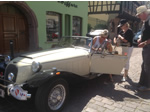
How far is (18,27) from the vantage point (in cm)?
777

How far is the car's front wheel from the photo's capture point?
8.02ft

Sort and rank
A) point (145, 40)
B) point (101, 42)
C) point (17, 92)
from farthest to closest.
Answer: point (101, 42), point (145, 40), point (17, 92)

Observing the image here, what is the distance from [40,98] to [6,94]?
25.6 inches

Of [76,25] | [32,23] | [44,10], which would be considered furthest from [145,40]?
[76,25]

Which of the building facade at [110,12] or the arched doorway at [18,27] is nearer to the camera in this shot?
the arched doorway at [18,27]

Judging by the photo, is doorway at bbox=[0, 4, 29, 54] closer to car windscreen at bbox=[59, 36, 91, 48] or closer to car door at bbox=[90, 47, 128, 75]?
car windscreen at bbox=[59, 36, 91, 48]

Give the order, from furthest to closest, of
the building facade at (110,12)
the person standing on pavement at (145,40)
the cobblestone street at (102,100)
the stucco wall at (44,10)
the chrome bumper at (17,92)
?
the building facade at (110,12) → the stucco wall at (44,10) → the person standing on pavement at (145,40) → the cobblestone street at (102,100) → the chrome bumper at (17,92)

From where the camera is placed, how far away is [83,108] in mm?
2967

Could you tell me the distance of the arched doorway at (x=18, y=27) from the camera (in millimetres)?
7094

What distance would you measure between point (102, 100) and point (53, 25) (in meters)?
7.45

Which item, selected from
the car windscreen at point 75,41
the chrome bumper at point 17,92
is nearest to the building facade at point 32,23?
the car windscreen at point 75,41

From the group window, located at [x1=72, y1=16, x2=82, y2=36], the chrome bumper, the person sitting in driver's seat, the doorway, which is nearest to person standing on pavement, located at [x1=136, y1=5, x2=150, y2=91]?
the person sitting in driver's seat

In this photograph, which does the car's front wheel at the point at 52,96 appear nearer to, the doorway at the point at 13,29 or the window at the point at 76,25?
the doorway at the point at 13,29

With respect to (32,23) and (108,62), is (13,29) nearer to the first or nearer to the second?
(32,23)
